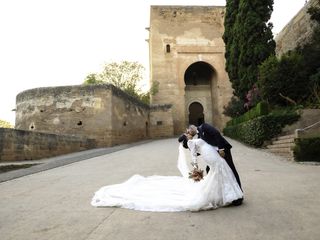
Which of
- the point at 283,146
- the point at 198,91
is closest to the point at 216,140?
the point at 283,146

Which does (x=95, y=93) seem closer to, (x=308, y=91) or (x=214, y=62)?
(x=308, y=91)

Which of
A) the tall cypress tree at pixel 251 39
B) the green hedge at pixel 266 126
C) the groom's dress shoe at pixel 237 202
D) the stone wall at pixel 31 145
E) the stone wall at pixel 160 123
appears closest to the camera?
the groom's dress shoe at pixel 237 202

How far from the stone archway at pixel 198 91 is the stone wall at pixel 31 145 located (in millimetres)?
20199

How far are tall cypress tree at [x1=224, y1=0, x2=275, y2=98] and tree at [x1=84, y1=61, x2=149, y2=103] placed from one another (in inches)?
660

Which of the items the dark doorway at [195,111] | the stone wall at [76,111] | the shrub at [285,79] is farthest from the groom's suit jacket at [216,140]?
the dark doorway at [195,111]

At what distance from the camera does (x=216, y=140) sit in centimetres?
515

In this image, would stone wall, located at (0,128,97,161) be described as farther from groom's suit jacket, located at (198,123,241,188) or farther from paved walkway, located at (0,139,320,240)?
groom's suit jacket, located at (198,123,241,188)


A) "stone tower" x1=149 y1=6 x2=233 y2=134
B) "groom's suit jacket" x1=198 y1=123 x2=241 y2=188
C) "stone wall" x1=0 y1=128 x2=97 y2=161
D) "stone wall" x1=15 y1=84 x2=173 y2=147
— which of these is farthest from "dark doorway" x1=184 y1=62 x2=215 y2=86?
"groom's suit jacket" x1=198 y1=123 x2=241 y2=188

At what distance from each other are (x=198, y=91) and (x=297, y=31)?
1582 cm

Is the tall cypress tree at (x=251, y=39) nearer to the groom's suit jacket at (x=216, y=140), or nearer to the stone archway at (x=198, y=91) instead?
the groom's suit jacket at (x=216, y=140)

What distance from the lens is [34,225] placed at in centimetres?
394

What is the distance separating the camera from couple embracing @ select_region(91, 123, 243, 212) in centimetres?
459

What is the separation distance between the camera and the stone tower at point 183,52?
32.4 metres

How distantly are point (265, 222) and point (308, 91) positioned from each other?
41.1ft
